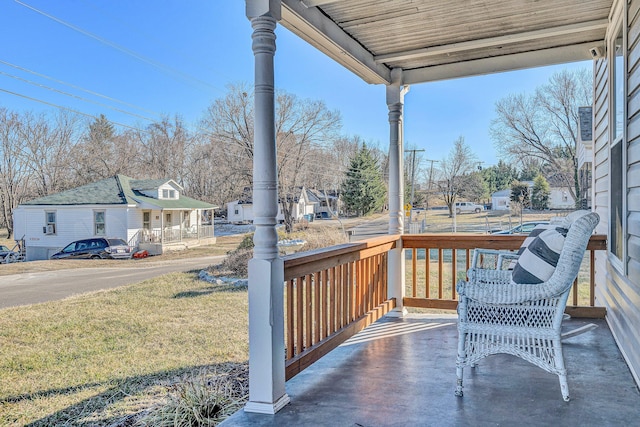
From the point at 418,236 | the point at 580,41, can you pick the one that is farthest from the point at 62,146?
the point at 580,41

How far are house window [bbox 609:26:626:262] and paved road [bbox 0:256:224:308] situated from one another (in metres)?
8.50

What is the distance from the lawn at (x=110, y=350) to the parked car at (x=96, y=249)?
200 centimetres

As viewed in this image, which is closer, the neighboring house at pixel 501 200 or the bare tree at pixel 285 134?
the neighboring house at pixel 501 200

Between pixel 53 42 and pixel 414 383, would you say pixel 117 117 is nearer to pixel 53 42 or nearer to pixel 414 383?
pixel 53 42

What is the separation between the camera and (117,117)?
40.0ft

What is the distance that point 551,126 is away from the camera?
38.5ft

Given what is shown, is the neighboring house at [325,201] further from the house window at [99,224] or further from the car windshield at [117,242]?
the house window at [99,224]

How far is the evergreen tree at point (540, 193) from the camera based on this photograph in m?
11.1

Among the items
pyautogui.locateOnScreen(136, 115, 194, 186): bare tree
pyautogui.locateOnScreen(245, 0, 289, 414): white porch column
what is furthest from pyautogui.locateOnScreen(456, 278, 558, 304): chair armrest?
pyautogui.locateOnScreen(136, 115, 194, 186): bare tree

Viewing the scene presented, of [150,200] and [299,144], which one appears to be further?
[299,144]

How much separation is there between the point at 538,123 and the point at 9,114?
40.3ft

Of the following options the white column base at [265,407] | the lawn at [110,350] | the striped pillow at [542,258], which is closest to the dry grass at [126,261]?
the lawn at [110,350]

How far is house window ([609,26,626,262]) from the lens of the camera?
283cm

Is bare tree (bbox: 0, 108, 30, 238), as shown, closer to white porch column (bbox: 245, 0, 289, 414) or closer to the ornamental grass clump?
the ornamental grass clump
